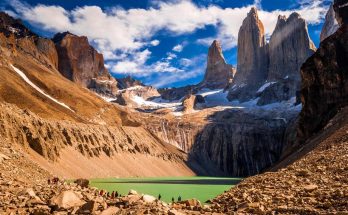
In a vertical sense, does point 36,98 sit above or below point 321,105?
above

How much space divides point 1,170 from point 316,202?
21.5 metres

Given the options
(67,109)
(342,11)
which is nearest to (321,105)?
(342,11)

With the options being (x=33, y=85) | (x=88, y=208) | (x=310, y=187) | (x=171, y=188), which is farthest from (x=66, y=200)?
(x=33, y=85)

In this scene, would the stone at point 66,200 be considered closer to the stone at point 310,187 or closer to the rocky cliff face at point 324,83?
the stone at point 310,187

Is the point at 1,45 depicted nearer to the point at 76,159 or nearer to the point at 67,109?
the point at 67,109

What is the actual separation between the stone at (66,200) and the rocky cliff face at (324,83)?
3061 inches

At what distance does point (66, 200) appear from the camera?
19.1 metres

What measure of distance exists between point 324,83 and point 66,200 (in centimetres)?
8682

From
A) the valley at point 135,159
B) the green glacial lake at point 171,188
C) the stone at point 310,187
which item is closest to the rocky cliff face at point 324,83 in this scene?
the valley at point 135,159

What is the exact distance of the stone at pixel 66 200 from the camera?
61.5ft

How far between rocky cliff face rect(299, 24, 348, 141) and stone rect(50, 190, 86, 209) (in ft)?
255

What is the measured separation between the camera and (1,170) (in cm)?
3089

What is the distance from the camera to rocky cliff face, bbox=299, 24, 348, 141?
9256 cm

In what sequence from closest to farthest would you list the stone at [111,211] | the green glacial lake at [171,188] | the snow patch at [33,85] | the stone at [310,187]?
the stone at [111,211] → the stone at [310,187] → the green glacial lake at [171,188] → the snow patch at [33,85]
